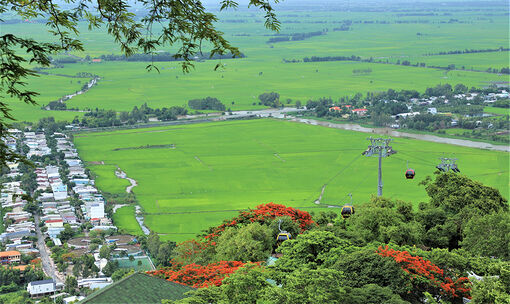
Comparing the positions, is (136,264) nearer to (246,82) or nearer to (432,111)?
(432,111)

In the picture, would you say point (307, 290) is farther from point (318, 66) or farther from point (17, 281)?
point (318, 66)

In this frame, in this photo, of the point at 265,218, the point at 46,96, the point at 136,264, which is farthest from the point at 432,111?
the point at 265,218

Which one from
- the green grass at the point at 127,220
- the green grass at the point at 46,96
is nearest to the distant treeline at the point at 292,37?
the green grass at the point at 46,96

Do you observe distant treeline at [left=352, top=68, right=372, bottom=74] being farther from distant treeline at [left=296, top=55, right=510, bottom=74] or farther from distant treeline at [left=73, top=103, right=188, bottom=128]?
distant treeline at [left=73, top=103, right=188, bottom=128]

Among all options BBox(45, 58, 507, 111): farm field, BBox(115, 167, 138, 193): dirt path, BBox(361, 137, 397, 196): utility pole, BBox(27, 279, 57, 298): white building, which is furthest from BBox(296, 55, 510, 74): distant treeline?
BBox(27, 279, 57, 298): white building

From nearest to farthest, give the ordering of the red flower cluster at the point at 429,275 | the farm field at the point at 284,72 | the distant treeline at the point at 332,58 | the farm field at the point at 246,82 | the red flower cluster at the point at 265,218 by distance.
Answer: the red flower cluster at the point at 429,275 → the red flower cluster at the point at 265,218 → the farm field at the point at 246,82 → the farm field at the point at 284,72 → the distant treeline at the point at 332,58

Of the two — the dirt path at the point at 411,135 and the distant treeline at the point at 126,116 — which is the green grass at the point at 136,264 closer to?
the dirt path at the point at 411,135
